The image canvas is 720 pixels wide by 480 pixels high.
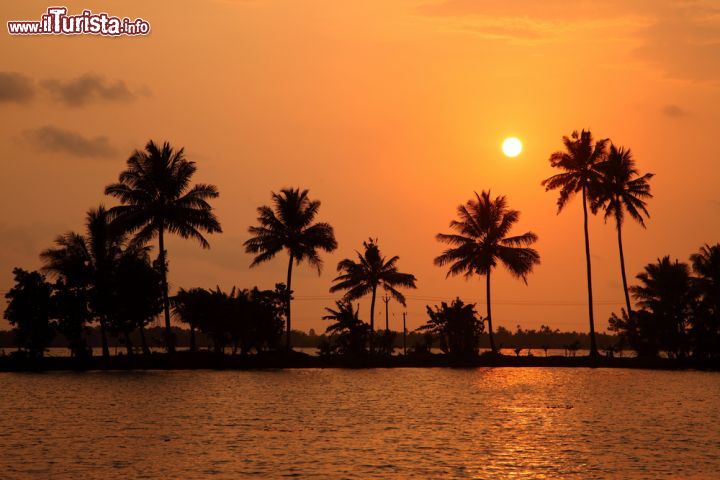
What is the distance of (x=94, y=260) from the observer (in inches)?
3095

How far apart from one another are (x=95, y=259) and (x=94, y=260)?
0.12m

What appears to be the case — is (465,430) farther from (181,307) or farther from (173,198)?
(181,307)

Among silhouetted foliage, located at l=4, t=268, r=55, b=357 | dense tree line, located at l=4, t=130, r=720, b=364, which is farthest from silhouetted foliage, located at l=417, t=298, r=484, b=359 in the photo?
silhouetted foliage, located at l=4, t=268, r=55, b=357

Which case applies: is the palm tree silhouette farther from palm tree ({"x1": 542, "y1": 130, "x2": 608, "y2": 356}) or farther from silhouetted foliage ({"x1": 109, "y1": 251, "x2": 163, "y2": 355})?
palm tree ({"x1": 542, "y1": 130, "x2": 608, "y2": 356})

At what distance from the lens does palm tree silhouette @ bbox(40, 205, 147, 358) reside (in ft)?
252

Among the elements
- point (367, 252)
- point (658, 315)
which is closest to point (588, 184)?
point (658, 315)

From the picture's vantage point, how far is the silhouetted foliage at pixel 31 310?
75.3 metres

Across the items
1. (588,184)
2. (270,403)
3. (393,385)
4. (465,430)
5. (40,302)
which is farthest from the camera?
(588,184)

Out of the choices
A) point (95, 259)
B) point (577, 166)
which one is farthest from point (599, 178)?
point (95, 259)

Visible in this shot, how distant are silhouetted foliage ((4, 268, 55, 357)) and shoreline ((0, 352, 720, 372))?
2396mm

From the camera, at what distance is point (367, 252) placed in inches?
3720

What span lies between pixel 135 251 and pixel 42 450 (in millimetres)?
45665

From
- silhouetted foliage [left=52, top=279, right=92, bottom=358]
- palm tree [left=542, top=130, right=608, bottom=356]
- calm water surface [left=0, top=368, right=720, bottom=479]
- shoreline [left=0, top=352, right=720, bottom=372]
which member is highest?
palm tree [left=542, top=130, right=608, bottom=356]

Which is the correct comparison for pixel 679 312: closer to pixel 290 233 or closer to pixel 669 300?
pixel 669 300
